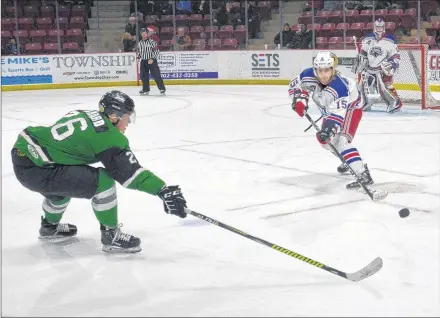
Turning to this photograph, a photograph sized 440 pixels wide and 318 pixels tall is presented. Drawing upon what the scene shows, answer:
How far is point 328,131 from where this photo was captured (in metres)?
4.88

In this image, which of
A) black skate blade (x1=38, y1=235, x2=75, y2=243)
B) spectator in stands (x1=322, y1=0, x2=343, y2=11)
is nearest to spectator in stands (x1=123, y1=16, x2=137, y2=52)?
spectator in stands (x1=322, y1=0, x2=343, y2=11)

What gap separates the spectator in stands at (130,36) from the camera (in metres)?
14.3

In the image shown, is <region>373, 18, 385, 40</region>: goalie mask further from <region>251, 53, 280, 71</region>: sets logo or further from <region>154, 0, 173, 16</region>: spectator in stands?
<region>154, 0, 173, 16</region>: spectator in stands

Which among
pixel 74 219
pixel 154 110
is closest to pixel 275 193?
pixel 74 219

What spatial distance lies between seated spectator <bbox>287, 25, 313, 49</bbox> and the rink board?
304 millimetres

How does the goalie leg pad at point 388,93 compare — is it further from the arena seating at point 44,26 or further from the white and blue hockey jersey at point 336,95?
the arena seating at point 44,26

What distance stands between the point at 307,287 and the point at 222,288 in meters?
0.35

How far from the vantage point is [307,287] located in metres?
3.13

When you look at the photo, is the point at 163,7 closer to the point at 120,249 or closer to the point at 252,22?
the point at 252,22

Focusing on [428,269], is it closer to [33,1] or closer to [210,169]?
[210,169]

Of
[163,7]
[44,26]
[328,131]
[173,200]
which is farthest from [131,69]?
[173,200]

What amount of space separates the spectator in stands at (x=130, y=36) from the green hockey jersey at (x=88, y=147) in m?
10.9

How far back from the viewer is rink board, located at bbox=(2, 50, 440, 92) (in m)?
13.6

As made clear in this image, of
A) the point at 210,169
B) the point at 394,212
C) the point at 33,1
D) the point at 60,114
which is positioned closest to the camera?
the point at 394,212
